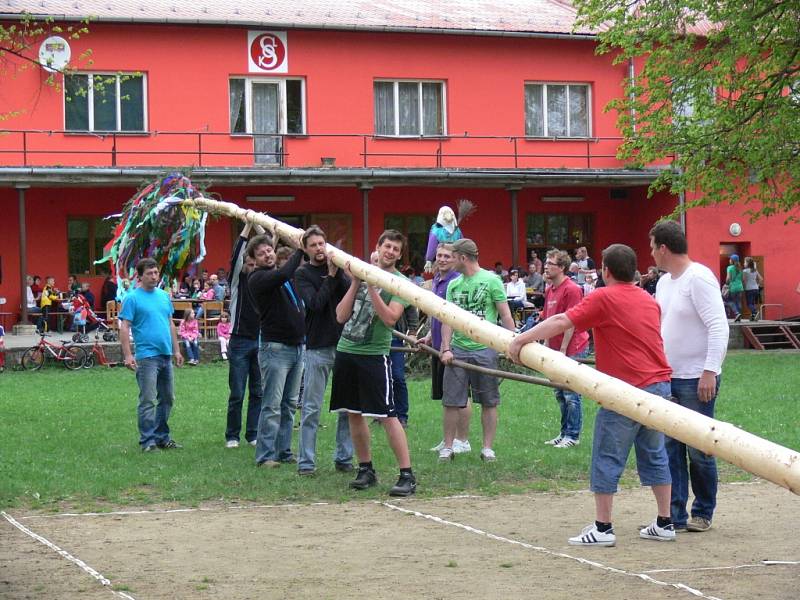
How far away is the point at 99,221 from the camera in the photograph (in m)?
32.4

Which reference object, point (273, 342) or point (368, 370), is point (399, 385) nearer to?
point (273, 342)

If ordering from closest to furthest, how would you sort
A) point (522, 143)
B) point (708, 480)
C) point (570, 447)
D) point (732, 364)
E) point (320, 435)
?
point (708, 480) → point (570, 447) → point (320, 435) → point (732, 364) → point (522, 143)

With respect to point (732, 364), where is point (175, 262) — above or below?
above

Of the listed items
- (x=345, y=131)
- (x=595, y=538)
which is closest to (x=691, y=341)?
(x=595, y=538)

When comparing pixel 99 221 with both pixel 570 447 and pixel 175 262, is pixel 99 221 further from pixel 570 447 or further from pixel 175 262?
pixel 570 447

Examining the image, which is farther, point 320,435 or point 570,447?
point 320,435

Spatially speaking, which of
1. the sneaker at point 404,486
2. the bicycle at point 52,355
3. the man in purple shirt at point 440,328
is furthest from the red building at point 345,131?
the sneaker at point 404,486

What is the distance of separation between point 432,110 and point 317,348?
24.7m

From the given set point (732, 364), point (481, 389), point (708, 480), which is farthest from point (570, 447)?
point (732, 364)

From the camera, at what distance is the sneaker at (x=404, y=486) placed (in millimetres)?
9531

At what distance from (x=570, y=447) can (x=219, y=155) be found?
21740 mm

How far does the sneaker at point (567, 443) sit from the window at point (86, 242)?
72.1 ft

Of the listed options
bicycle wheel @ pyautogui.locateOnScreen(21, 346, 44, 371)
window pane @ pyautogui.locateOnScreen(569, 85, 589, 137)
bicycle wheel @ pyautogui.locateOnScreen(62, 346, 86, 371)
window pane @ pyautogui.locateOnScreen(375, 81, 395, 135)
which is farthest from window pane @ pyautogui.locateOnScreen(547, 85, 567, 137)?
bicycle wheel @ pyautogui.locateOnScreen(21, 346, 44, 371)

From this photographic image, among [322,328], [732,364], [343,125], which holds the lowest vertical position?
[732,364]
